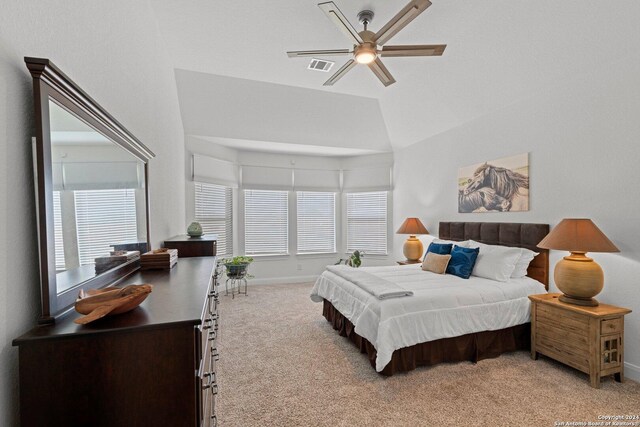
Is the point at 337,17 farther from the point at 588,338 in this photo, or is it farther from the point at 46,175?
the point at 588,338

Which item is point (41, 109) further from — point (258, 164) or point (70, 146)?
point (258, 164)

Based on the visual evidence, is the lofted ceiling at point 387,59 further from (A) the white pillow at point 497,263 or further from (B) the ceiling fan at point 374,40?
(A) the white pillow at point 497,263

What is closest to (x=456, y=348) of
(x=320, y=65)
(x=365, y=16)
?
(x=365, y=16)

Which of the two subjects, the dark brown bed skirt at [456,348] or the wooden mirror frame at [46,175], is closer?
the wooden mirror frame at [46,175]

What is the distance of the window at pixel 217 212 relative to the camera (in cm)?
534

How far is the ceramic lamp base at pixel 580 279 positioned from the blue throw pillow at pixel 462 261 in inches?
34.5

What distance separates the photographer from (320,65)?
3971 millimetres

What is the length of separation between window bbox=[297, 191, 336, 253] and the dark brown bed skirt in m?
3.41

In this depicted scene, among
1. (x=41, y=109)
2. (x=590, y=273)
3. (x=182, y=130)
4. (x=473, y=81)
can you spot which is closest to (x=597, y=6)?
(x=473, y=81)

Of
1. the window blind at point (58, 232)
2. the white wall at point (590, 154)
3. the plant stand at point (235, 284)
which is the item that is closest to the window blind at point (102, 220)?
the window blind at point (58, 232)

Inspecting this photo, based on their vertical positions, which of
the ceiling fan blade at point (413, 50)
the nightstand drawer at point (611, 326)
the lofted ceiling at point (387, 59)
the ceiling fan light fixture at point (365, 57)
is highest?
the lofted ceiling at point (387, 59)

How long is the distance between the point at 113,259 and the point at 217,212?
4.03 metres

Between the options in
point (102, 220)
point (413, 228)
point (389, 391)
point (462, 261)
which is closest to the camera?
point (102, 220)

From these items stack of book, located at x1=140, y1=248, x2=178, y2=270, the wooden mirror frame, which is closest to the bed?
stack of book, located at x1=140, y1=248, x2=178, y2=270
